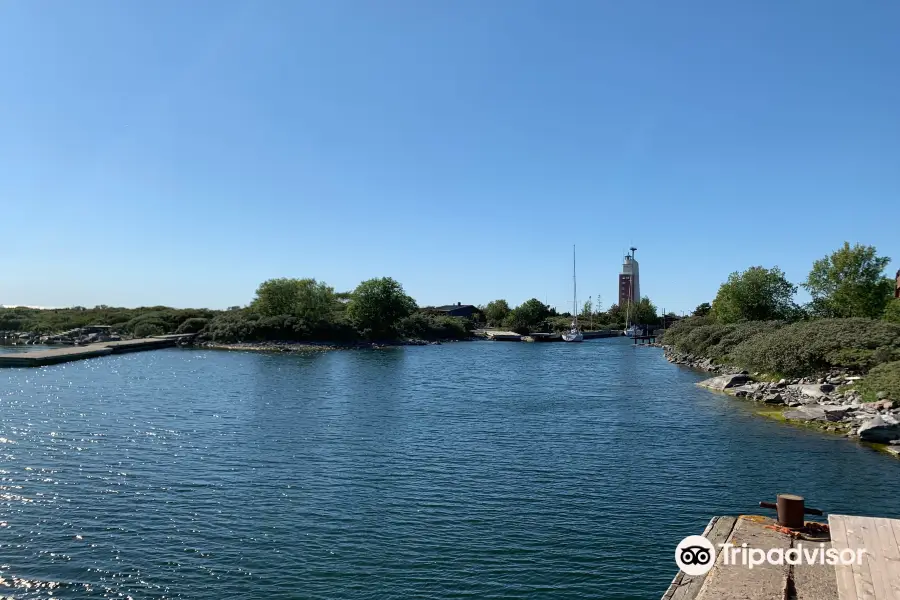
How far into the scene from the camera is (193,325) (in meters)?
107

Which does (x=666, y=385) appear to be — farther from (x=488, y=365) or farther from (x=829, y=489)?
(x=829, y=489)

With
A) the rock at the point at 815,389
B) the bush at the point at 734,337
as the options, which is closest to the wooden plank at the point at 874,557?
the rock at the point at 815,389

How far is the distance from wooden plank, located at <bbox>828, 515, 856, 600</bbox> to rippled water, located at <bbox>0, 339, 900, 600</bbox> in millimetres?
4022

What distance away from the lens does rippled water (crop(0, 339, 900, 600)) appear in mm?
13656

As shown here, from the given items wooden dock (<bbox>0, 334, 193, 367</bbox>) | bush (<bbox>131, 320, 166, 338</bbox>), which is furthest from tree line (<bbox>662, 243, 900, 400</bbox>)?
bush (<bbox>131, 320, 166, 338</bbox>)

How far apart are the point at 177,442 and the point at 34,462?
17.4ft

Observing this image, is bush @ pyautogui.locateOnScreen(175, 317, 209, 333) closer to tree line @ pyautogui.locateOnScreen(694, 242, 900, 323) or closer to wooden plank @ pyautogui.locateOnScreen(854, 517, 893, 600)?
tree line @ pyautogui.locateOnScreen(694, 242, 900, 323)

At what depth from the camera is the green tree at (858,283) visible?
202 feet

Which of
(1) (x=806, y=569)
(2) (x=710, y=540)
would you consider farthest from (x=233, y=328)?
(1) (x=806, y=569)

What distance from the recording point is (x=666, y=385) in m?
50.2

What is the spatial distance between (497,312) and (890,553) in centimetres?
15645

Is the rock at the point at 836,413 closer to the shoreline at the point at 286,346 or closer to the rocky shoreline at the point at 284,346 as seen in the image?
the shoreline at the point at 286,346

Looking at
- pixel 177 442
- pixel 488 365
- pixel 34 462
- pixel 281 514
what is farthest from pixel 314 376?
pixel 281 514

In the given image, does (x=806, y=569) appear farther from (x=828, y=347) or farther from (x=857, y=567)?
(x=828, y=347)
